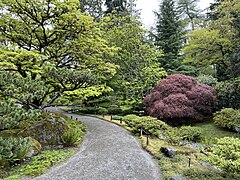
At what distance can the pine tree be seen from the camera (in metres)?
16.8

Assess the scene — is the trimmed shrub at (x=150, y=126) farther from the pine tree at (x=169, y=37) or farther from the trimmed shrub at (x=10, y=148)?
the pine tree at (x=169, y=37)

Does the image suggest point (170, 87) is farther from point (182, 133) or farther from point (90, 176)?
point (90, 176)

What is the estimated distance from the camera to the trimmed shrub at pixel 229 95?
889cm

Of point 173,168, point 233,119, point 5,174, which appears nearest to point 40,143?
point 5,174

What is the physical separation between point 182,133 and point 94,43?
6.33m

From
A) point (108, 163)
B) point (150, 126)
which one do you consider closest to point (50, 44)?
point (150, 126)

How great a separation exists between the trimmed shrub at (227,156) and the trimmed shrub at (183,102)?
4.95m

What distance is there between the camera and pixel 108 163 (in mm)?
4852

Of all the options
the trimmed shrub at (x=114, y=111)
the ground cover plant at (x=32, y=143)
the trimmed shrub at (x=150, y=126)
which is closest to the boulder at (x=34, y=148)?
the ground cover plant at (x=32, y=143)

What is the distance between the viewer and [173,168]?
4605 millimetres

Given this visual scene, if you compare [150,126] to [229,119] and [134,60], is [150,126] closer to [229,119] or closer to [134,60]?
[229,119]

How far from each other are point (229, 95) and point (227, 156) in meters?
6.23

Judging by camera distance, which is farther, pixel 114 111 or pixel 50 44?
pixel 114 111

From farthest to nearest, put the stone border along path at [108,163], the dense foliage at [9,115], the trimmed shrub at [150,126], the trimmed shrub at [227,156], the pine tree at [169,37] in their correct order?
1. the pine tree at [169,37]
2. the trimmed shrub at [150,126]
3. the stone border along path at [108,163]
4. the trimmed shrub at [227,156]
5. the dense foliage at [9,115]
